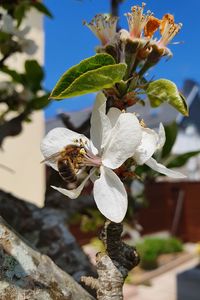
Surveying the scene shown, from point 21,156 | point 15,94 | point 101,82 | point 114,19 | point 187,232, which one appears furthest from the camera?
point 187,232

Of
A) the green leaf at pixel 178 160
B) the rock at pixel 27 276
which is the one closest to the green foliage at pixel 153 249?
the green leaf at pixel 178 160

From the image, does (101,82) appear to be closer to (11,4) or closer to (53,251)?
(53,251)

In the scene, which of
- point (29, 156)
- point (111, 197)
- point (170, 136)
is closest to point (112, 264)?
point (111, 197)

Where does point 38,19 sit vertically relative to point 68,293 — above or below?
below

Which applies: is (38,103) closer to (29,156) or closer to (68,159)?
(68,159)

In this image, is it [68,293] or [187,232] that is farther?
[187,232]

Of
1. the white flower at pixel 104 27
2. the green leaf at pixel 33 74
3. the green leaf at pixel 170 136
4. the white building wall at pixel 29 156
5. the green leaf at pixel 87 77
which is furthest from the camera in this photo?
the white building wall at pixel 29 156

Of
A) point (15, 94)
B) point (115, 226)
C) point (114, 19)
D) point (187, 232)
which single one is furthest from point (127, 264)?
point (187, 232)

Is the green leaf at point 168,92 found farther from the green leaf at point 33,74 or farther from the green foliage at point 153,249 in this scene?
the green foliage at point 153,249

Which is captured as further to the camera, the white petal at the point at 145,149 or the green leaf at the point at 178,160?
the green leaf at the point at 178,160
